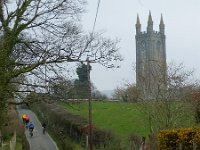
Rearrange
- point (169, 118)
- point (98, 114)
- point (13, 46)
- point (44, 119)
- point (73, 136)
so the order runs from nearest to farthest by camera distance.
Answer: point (13, 46)
point (169, 118)
point (73, 136)
point (98, 114)
point (44, 119)

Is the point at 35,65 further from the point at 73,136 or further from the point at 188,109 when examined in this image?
the point at 73,136

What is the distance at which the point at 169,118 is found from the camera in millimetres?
31953

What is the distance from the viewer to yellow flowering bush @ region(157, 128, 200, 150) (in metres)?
19.9

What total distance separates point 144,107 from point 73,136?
1044cm

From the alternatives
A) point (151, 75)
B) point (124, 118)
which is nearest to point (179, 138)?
point (151, 75)

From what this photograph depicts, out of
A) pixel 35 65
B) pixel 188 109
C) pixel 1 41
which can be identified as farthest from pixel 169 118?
pixel 1 41

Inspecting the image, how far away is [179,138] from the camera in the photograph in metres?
20.9

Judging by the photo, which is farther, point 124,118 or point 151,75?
point 124,118

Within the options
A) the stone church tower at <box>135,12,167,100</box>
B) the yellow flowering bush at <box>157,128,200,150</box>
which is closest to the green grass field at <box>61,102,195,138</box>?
the stone church tower at <box>135,12,167,100</box>

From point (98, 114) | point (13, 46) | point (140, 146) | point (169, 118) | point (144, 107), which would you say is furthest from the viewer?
point (98, 114)

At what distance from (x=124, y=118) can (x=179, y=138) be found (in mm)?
29851

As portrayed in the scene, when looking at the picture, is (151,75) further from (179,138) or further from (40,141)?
(179,138)

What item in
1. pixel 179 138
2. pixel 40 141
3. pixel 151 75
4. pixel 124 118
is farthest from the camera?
pixel 124 118

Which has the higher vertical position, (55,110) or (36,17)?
(36,17)
